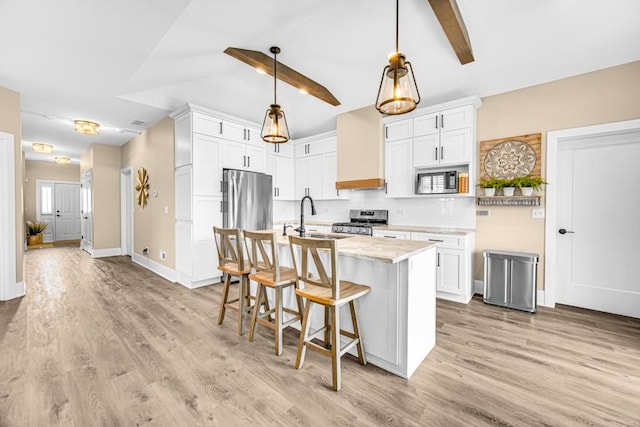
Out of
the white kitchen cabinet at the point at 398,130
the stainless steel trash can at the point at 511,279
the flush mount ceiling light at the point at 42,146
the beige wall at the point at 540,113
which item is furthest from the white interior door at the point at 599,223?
the flush mount ceiling light at the point at 42,146

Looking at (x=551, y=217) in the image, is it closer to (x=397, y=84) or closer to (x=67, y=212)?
(x=397, y=84)

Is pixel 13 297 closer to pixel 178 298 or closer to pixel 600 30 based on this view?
pixel 178 298

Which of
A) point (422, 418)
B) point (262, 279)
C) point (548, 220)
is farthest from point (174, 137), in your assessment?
point (548, 220)

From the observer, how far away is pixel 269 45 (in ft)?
10.1

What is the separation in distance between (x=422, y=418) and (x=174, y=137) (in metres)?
4.68

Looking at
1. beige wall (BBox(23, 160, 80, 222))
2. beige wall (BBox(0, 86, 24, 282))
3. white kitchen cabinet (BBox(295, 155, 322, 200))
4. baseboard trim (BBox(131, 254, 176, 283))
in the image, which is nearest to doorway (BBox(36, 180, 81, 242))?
beige wall (BBox(23, 160, 80, 222))

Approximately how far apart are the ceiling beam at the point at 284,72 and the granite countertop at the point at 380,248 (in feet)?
7.29

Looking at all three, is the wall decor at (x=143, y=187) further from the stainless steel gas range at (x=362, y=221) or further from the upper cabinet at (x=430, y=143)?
the upper cabinet at (x=430, y=143)

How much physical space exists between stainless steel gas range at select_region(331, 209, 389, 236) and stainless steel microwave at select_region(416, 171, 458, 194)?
823 millimetres

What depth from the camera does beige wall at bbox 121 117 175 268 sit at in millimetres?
4457

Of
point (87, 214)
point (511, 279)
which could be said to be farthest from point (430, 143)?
point (87, 214)

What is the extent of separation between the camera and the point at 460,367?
2033 mm

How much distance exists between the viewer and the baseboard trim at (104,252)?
6.26m

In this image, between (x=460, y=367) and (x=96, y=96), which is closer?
(x=460, y=367)
